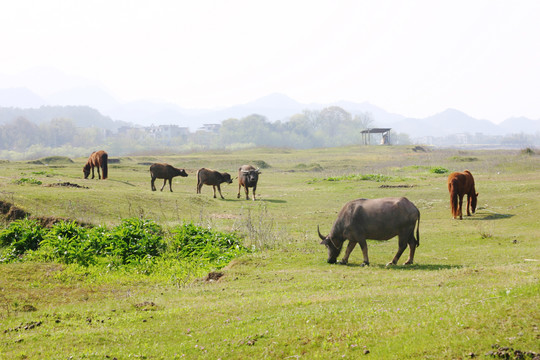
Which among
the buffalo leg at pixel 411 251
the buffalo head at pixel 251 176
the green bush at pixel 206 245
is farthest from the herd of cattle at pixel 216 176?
the buffalo leg at pixel 411 251

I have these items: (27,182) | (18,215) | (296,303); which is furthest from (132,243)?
(27,182)

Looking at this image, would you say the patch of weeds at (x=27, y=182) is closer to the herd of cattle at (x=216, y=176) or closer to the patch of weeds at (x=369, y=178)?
the herd of cattle at (x=216, y=176)

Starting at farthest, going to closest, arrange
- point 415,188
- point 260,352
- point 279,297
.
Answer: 1. point 415,188
2. point 279,297
3. point 260,352

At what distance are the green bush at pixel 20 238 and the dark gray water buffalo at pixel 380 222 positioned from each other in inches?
420

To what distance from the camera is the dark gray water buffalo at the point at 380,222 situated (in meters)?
14.5

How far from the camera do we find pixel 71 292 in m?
13.5

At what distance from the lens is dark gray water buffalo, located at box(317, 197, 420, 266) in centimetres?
1452

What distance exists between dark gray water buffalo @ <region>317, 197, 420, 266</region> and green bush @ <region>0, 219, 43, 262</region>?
1067 centimetres

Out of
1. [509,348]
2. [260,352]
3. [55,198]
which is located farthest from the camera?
[55,198]

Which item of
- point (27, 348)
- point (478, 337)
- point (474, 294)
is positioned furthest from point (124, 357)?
point (474, 294)

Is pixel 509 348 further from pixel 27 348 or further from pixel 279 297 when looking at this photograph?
pixel 27 348

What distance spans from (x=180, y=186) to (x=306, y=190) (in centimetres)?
993

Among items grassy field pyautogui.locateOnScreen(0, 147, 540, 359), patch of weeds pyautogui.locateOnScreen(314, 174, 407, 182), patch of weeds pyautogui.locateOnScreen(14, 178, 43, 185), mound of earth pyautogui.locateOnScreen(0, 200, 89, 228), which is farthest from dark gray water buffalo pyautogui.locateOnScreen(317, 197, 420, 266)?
patch of weeds pyautogui.locateOnScreen(314, 174, 407, 182)

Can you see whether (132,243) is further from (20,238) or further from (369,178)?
(369,178)
